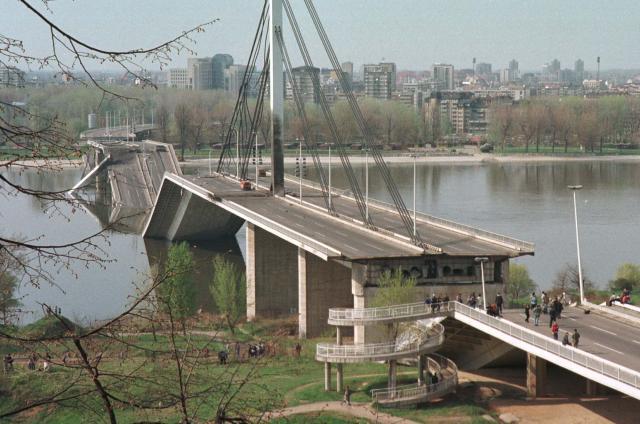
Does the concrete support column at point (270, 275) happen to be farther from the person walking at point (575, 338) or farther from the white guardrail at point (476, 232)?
the person walking at point (575, 338)

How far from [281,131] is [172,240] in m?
11.7

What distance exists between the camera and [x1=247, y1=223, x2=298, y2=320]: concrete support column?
34.6 m

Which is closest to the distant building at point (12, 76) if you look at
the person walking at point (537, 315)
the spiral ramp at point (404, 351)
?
the spiral ramp at point (404, 351)

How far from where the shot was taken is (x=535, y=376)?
1983 cm

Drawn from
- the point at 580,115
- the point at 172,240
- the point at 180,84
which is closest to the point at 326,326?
the point at 172,240

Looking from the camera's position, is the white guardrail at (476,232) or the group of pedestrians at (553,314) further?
the white guardrail at (476,232)

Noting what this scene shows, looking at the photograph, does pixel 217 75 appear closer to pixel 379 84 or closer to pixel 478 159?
pixel 379 84

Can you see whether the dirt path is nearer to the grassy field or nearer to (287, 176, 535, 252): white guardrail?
the grassy field

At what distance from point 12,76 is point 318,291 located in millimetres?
24198

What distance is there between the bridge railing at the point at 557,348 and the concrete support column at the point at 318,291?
760 centimetres

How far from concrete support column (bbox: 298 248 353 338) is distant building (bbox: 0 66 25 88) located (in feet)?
77.7

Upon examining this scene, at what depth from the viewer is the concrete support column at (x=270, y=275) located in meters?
34.6

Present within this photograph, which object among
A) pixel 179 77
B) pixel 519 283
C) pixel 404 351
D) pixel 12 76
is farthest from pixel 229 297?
pixel 179 77

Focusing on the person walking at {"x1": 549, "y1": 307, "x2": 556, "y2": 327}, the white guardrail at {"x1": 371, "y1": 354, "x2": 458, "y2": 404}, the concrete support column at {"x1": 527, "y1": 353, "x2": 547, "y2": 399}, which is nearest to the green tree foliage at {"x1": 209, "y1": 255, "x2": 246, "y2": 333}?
the white guardrail at {"x1": 371, "y1": 354, "x2": 458, "y2": 404}
